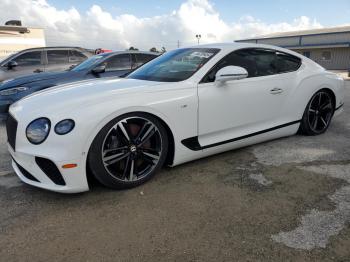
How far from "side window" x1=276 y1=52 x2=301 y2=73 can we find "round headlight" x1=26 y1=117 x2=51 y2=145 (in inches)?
110

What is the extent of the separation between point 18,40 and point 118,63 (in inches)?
1015

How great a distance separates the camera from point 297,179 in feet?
10.2

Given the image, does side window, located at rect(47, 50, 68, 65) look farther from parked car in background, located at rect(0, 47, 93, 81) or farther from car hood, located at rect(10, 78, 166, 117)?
car hood, located at rect(10, 78, 166, 117)

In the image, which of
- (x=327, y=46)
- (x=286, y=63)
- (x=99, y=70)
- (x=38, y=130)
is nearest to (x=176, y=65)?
(x=286, y=63)

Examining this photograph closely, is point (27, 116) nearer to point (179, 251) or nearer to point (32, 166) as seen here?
point (32, 166)

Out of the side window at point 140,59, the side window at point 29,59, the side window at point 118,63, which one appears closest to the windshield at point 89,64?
the side window at point 118,63

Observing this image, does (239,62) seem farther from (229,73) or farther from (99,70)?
(99,70)

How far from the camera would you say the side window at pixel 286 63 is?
13.3 ft

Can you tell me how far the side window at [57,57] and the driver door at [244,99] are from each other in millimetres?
6334

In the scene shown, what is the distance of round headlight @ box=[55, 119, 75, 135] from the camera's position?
100 inches

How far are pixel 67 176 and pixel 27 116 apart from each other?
0.63m

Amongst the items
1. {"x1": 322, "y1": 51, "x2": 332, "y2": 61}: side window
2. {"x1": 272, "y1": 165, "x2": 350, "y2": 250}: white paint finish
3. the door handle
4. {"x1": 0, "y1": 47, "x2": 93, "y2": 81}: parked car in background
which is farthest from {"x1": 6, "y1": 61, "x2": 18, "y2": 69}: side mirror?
{"x1": 322, "y1": 51, "x2": 332, "y2": 61}: side window

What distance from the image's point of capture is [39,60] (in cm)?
848

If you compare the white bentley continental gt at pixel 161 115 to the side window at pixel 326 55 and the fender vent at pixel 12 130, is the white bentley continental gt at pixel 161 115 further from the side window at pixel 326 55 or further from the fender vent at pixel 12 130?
the side window at pixel 326 55
